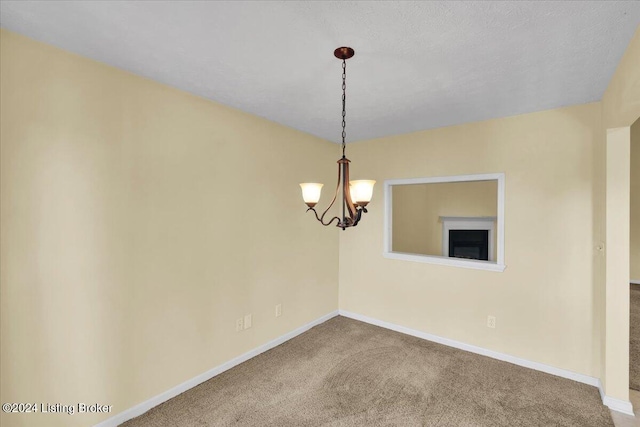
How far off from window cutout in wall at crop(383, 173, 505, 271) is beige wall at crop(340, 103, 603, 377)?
1.15 meters

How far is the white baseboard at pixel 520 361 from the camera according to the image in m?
2.21

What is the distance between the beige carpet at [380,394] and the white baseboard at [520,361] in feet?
0.22

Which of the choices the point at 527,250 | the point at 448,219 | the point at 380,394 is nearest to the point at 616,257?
the point at 527,250

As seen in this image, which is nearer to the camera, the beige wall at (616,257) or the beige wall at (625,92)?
the beige wall at (625,92)

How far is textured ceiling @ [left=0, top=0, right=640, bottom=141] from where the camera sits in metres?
1.42

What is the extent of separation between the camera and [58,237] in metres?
1.79

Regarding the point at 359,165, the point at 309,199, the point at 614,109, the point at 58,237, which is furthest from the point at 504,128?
the point at 58,237

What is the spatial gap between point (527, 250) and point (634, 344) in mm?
1680

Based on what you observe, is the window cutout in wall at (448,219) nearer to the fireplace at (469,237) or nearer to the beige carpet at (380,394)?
the fireplace at (469,237)

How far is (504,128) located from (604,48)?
125 centimetres

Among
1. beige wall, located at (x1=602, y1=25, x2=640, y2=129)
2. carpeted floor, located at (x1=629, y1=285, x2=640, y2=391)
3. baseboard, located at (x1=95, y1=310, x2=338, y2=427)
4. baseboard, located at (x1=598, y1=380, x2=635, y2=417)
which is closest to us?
beige wall, located at (x1=602, y1=25, x2=640, y2=129)

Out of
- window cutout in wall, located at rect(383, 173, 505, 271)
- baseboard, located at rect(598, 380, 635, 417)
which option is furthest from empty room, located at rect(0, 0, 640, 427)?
window cutout in wall, located at rect(383, 173, 505, 271)

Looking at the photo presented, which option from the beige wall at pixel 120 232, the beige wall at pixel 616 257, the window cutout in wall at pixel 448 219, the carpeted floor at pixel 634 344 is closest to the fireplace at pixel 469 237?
the window cutout in wall at pixel 448 219

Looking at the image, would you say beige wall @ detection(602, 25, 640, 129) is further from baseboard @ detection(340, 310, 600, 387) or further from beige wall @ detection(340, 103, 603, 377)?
baseboard @ detection(340, 310, 600, 387)
